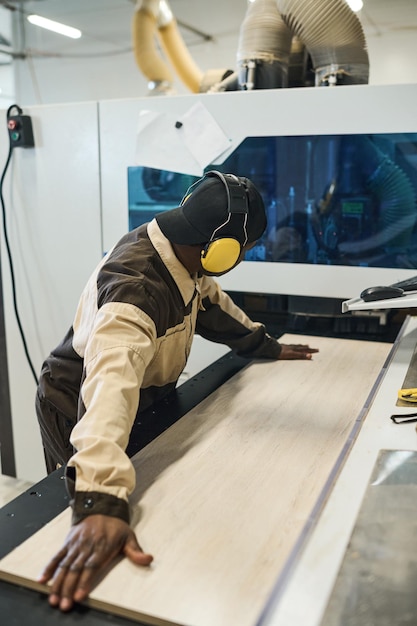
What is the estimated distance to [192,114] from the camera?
1822mm

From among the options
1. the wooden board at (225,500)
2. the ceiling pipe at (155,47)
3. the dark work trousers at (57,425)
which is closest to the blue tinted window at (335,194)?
the wooden board at (225,500)

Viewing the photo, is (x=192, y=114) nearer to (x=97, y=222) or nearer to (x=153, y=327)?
(x=97, y=222)

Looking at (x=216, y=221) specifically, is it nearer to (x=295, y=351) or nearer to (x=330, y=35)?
(x=295, y=351)

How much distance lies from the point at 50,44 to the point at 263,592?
228 inches

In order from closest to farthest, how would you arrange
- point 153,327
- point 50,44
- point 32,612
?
point 32,612, point 153,327, point 50,44

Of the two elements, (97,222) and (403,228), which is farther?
(97,222)

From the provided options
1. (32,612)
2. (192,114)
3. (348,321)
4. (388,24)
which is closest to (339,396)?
(348,321)

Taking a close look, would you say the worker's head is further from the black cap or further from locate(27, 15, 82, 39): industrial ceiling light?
locate(27, 15, 82, 39): industrial ceiling light

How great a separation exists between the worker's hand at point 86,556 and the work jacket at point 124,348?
24 millimetres

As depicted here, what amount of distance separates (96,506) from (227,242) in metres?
0.54

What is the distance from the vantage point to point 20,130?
2.04 m

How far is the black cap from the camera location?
1.09 meters

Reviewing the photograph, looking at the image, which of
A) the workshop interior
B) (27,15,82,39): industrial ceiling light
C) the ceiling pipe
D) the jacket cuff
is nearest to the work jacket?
the jacket cuff

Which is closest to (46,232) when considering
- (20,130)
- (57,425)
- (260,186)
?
(20,130)
